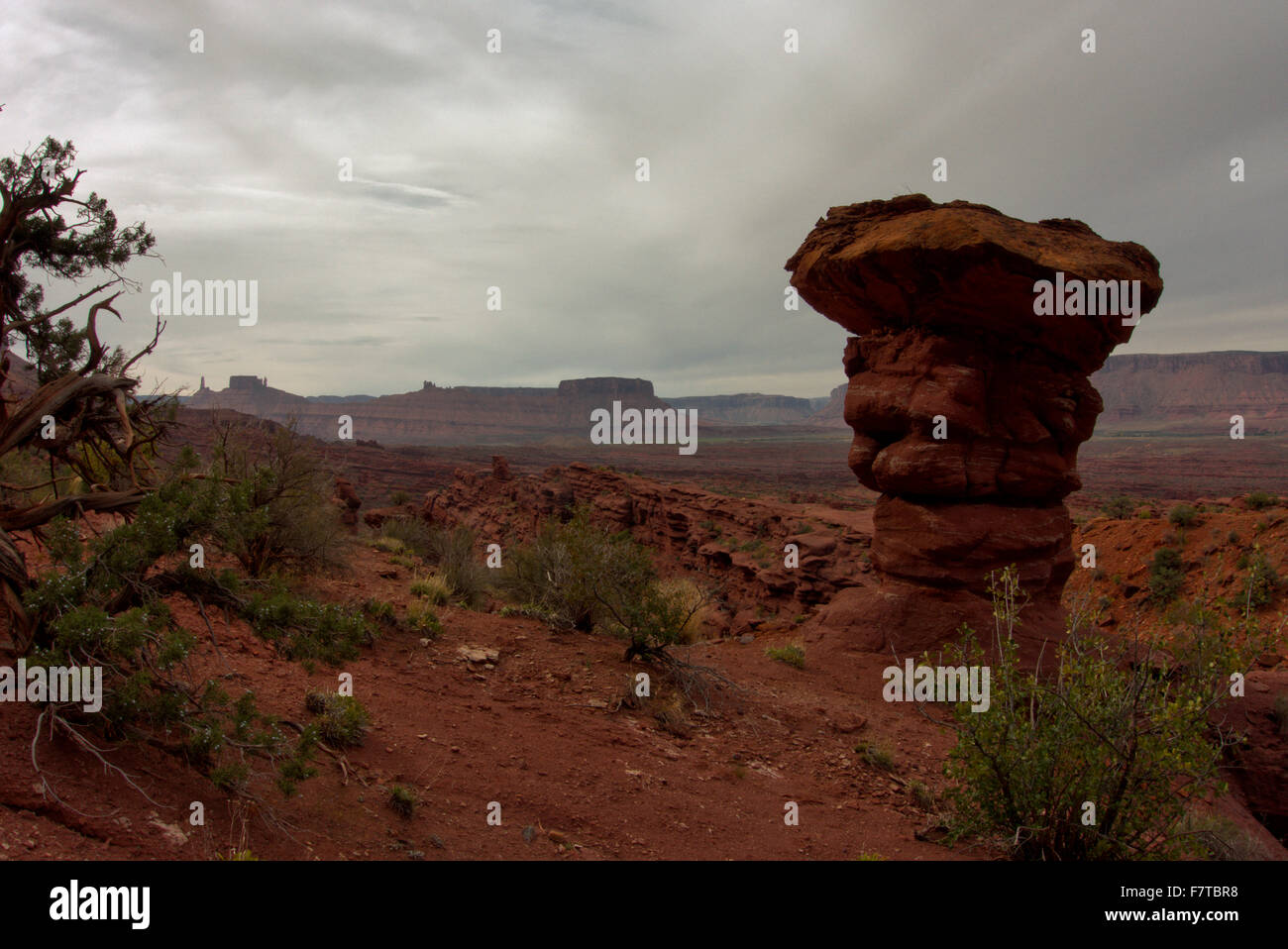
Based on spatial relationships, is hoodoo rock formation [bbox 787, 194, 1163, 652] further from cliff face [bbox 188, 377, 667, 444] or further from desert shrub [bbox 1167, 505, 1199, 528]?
cliff face [bbox 188, 377, 667, 444]

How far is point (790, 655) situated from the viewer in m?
11.1

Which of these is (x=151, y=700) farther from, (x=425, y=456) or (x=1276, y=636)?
(x=425, y=456)

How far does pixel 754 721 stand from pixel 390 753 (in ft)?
14.2

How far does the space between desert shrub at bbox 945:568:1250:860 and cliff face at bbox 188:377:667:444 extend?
159m

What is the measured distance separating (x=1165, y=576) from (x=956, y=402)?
37.6 feet

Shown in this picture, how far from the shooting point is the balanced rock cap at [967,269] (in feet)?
31.6

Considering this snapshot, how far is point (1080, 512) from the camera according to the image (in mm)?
35125

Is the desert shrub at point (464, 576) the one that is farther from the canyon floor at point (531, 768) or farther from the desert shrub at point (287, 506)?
the desert shrub at point (287, 506)

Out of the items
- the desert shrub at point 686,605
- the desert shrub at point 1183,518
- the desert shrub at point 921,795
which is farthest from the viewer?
the desert shrub at point 1183,518

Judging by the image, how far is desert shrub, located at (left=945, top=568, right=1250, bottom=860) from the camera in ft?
14.5

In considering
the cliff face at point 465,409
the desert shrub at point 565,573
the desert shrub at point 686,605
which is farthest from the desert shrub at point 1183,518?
the cliff face at point 465,409

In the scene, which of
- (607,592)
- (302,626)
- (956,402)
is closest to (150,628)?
(302,626)

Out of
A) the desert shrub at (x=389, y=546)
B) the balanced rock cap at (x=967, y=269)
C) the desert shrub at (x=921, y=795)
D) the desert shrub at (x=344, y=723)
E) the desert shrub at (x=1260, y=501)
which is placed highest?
the balanced rock cap at (x=967, y=269)

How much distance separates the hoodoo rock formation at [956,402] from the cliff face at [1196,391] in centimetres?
14439
